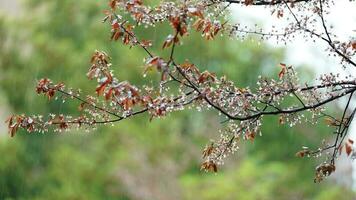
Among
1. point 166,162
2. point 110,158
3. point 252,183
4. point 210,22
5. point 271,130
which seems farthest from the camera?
point 271,130

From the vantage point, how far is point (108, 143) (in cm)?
1310

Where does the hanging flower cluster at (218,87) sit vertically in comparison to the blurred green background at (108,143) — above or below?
below

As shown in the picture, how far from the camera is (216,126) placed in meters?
13.0

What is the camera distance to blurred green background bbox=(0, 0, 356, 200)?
37.3 ft

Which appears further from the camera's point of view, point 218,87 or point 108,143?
point 108,143

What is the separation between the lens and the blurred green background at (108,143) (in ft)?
37.3

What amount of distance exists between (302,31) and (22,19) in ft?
39.7

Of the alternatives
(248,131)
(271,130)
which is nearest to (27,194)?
(271,130)

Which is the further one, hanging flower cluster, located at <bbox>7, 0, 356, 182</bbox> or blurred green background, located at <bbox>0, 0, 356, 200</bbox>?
blurred green background, located at <bbox>0, 0, 356, 200</bbox>

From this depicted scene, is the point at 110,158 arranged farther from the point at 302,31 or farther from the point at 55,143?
the point at 302,31

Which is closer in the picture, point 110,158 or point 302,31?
point 302,31

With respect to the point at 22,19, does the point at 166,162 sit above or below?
below

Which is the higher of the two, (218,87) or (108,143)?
(108,143)

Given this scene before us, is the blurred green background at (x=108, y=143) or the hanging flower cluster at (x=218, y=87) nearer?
the hanging flower cluster at (x=218, y=87)
